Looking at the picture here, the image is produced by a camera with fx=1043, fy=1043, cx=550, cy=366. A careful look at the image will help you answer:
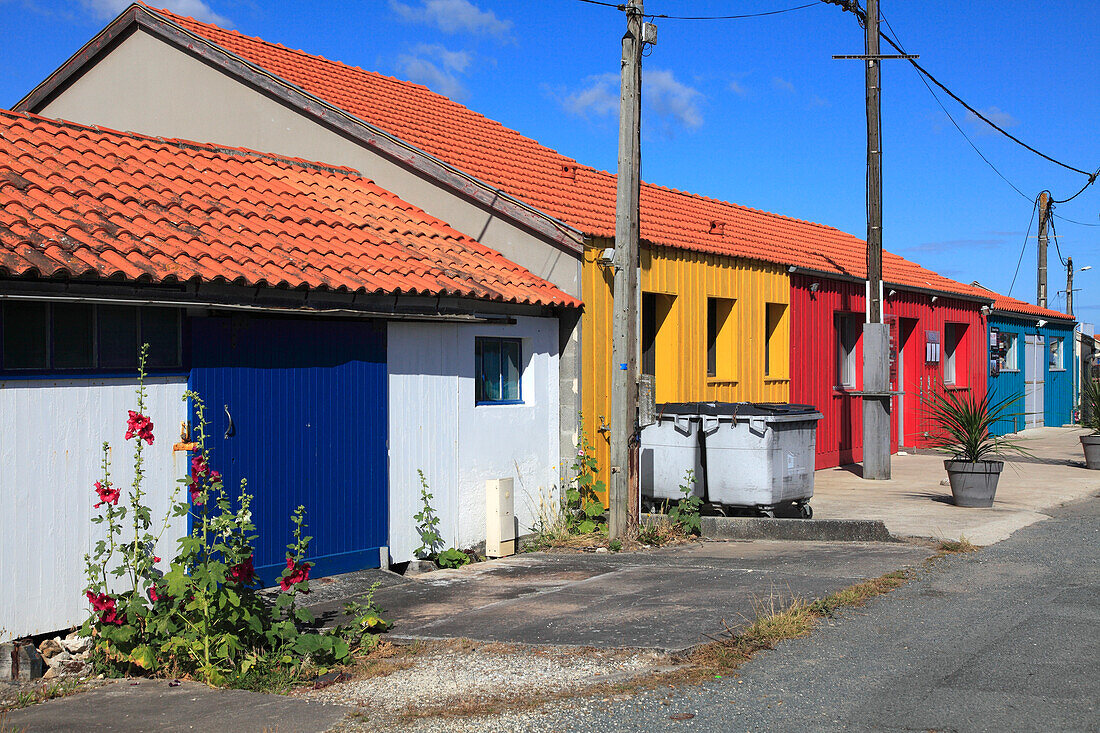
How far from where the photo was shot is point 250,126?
13.3 meters


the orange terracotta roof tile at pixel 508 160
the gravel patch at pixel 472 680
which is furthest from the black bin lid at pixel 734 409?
the gravel patch at pixel 472 680

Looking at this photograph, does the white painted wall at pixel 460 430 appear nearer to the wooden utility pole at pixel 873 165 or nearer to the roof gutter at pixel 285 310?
the roof gutter at pixel 285 310

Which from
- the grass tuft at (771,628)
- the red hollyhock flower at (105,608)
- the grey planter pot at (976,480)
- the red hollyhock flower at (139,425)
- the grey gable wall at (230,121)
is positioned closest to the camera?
the grass tuft at (771,628)

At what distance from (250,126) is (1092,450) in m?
14.9

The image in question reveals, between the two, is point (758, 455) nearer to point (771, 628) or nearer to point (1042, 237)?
point (771, 628)

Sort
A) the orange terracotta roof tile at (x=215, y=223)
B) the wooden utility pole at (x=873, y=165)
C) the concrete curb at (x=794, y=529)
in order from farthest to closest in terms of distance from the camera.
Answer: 1. the wooden utility pole at (x=873, y=165)
2. the concrete curb at (x=794, y=529)
3. the orange terracotta roof tile at (x=215, y=223)

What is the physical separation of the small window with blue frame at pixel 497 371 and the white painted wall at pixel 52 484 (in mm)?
4143

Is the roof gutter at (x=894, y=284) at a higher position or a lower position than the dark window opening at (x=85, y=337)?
higher

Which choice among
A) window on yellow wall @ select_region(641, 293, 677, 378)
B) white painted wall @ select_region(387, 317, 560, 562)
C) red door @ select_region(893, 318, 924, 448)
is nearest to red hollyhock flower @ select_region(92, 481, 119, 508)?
white painted wall @ select_region(387, 317, 560, 562)

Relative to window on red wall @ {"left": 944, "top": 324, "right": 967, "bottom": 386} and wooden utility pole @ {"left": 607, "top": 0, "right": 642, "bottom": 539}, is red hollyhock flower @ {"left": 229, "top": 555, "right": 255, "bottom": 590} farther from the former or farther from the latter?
window on red wall @ {"left": 944, "top": 324, "right": 967, "bottom": 386}

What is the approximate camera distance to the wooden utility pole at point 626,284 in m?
11.1

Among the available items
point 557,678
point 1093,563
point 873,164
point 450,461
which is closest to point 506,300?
point 450,461

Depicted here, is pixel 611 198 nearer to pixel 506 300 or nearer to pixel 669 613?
pixel 506 300

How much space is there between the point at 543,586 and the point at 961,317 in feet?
60.9
